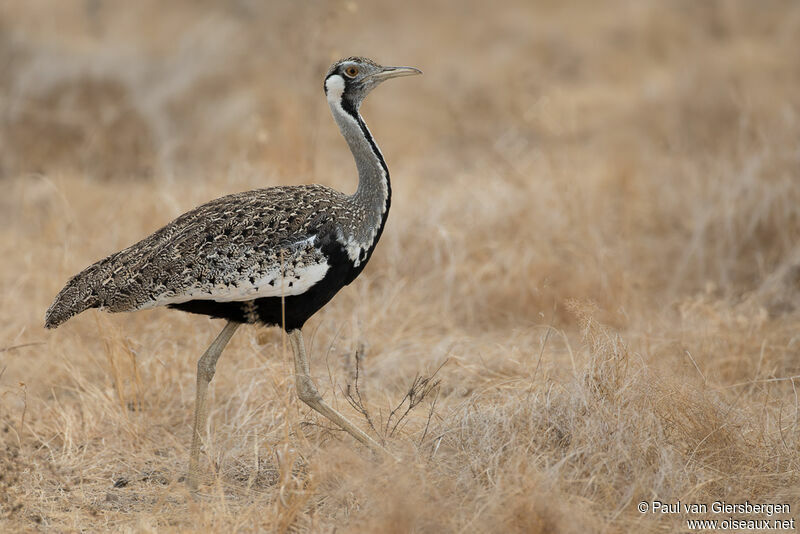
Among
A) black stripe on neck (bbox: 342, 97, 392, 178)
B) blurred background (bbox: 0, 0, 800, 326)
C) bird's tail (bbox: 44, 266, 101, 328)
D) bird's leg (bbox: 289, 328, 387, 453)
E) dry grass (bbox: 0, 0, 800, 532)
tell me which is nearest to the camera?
dry grass (bbox: 0, 0, 800, 532)

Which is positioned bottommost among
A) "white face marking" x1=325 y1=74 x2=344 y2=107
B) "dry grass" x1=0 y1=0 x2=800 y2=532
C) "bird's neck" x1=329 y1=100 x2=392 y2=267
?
"dry grass" x1=0 y1=0 x2=800 y2=532

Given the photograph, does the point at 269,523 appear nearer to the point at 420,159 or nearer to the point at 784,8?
the point at 420,159

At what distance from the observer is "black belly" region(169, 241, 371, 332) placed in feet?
12.1

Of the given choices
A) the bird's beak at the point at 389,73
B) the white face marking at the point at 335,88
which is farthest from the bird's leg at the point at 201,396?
the bird's beak at the point at 389,73

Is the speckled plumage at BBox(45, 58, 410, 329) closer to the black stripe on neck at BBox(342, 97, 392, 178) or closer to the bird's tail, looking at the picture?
the bird's tail

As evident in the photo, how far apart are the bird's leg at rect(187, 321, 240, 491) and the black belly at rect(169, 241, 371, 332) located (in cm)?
22

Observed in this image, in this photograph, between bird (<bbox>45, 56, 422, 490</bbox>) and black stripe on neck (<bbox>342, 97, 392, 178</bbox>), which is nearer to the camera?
bird (<bbox>45, 56, 422, 490</bbox>)

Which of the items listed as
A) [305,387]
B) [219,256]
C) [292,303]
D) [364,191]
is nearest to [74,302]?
[219,256]

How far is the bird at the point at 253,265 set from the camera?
362 centimetres

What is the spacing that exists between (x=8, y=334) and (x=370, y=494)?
3121 millimetres

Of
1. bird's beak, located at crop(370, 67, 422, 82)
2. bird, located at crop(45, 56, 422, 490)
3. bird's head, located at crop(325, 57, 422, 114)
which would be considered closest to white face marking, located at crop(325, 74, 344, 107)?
bird's head, located at crop(325, 57, 422, 114)

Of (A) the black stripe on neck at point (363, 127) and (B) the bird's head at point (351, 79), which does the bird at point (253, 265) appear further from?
(B) the bird's head at point (351, 79)

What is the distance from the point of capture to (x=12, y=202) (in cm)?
752

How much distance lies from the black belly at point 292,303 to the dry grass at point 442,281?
371 mm
